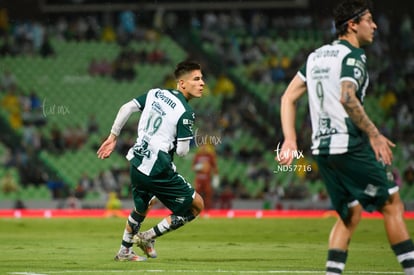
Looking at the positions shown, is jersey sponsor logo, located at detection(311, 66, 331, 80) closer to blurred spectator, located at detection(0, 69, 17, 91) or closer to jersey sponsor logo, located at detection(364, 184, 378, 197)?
jersey sponsor logo, located at detection(364, 184, 378, 197)

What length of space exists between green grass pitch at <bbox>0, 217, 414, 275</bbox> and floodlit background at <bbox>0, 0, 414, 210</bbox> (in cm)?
605

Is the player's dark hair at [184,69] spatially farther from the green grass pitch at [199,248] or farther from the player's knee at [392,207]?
the player's knee at [392,207]

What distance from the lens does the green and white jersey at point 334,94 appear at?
8.05 m

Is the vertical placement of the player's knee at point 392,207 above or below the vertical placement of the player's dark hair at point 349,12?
below

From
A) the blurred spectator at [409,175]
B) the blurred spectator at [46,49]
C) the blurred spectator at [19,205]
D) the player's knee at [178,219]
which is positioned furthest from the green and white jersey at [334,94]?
the blurred spectator at [46,49]

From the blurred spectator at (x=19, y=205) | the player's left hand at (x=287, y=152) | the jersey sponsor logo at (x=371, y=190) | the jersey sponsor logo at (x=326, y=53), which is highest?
the jersey sponsor logo at (x=326, y=53)

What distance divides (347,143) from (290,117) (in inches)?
20.1

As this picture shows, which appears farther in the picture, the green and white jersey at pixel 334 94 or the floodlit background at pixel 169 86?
the floodlit background at pixel 169 86

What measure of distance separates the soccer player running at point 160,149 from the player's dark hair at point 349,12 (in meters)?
3.62

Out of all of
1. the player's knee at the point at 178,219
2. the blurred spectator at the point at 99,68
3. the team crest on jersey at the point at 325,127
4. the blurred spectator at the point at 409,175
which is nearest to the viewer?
the team crest on jersey at the point at 325,127

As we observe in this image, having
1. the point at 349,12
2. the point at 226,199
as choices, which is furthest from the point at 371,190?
the point at 226,199

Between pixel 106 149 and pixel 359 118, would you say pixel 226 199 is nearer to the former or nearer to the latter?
pixel 106 149

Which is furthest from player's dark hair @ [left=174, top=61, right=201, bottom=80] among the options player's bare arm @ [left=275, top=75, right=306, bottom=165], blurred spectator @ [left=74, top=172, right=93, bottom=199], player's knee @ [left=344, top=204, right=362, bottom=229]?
blurred spectator @ [left=74, top=172, right=93, bottom=199]

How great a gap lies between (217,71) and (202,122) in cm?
363
